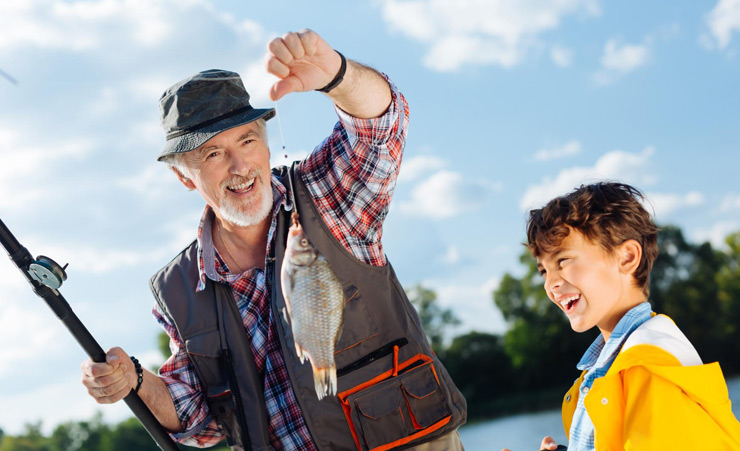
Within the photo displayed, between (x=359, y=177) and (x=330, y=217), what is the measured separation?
27 cm

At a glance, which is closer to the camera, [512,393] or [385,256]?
[385,256]

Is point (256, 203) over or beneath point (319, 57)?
beneath

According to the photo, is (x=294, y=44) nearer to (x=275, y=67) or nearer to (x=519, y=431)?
(x=275, y=67)

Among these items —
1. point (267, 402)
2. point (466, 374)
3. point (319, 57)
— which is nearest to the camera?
point (319, 57)

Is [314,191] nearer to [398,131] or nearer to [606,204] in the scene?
[398,131]

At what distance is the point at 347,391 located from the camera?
373cm

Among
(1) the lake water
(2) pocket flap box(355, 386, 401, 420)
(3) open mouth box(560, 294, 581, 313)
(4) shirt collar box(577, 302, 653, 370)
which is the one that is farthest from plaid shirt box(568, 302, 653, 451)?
(1) the lake water

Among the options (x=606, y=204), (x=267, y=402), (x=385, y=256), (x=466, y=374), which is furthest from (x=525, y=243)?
(x=466, y=374)

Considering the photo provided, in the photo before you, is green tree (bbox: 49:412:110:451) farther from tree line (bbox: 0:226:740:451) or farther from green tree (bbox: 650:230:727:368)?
green tree (bbox: 650:230:727:368)

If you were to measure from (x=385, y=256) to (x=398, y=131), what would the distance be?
0.73 meters

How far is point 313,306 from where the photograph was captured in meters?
2.71

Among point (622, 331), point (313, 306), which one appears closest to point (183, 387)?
point (313, 306)

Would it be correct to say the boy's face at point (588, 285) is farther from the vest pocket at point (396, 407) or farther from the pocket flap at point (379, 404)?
the pocket flap at point (379, 404)

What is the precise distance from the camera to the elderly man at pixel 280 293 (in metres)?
3.73
